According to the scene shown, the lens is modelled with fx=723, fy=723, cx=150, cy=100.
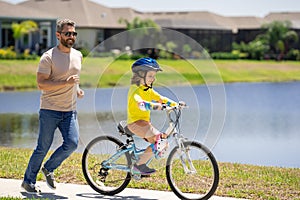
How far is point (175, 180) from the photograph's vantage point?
7.17m

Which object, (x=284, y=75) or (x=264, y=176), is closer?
(x=264, y=176)

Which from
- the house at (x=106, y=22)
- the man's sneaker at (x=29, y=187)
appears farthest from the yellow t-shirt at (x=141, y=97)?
the house at (x=106, y=22)

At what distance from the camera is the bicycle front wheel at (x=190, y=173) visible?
6.79 m

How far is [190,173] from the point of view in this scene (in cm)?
701

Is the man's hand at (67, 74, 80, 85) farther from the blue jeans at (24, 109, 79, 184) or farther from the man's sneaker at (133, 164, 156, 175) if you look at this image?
the man's sneaker at (133, 164, 156, 175)

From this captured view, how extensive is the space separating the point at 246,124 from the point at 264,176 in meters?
10.7

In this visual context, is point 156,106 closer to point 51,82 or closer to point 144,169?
point 144,169

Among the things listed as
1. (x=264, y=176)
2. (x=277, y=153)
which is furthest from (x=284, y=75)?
(x=264, y=176)

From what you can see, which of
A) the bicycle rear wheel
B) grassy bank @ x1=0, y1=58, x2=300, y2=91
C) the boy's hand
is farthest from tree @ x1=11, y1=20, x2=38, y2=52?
the boy's hand

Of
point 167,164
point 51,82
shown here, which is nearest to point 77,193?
point 167,164

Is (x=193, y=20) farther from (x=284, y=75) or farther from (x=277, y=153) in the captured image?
(x=277, y=153)

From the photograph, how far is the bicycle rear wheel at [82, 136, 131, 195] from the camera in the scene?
24.1ft

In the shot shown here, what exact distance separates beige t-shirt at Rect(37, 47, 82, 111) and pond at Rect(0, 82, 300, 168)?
30 cm

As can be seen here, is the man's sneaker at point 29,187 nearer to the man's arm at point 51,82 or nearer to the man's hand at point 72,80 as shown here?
the man's arm at point 51,82
